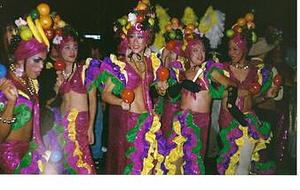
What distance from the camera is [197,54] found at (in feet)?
6.40

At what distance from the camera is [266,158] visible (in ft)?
6.53

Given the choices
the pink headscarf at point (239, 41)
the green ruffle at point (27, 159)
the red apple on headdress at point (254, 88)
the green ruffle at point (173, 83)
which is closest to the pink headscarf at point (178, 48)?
the green ruffle at point (173, 83)

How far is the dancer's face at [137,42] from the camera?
190cm

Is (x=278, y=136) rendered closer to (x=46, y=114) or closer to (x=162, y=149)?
(x=162, y=149)

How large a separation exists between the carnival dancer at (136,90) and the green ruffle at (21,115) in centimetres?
30

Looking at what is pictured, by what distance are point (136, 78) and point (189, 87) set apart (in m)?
0.22

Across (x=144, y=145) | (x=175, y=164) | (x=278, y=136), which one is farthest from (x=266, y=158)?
(x=144, y=145)

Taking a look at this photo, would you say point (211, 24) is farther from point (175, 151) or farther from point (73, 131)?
point (73, 131)

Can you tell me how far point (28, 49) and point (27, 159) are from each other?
16.7 inches

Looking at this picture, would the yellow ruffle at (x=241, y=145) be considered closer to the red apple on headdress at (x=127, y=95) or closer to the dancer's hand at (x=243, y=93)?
the dancer's hand at (x=243, y=93)

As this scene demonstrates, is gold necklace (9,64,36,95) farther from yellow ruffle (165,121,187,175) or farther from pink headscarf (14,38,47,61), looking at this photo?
yellow ruffle (165,121,187,175)

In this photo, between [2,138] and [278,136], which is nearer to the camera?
[2,138]

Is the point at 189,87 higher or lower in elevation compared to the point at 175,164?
higher

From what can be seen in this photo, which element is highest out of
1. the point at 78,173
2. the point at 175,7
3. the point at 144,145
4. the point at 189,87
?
the point at 175,7
